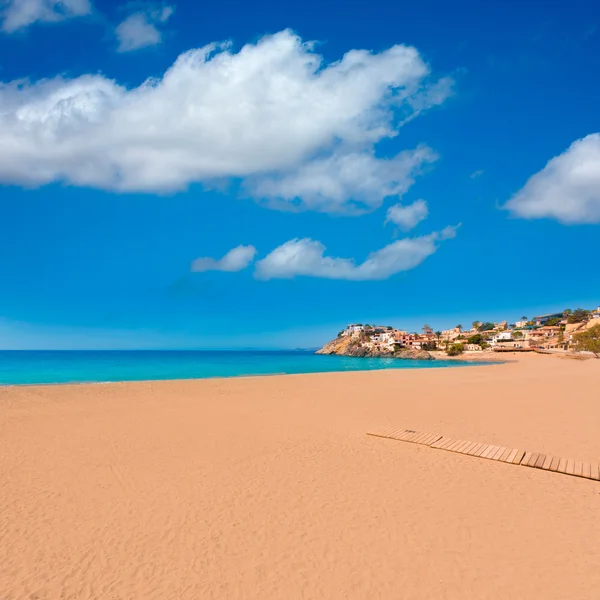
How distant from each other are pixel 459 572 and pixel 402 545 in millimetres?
1032

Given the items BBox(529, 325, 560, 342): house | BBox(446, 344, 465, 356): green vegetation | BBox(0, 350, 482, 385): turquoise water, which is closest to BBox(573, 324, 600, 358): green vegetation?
BBox(0, 350, 482, 385): turquoise water

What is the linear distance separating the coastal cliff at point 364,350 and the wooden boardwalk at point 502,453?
366ft

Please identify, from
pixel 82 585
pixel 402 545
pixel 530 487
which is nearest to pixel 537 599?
pixel 402 545

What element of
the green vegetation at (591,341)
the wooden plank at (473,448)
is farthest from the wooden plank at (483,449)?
the green vegetation at (591,341)

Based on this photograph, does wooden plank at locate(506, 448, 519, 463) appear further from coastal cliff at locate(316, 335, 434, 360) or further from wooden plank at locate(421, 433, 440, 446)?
coastal cliff at locate(316, 335, 434, 360)

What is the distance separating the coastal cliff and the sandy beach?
114m

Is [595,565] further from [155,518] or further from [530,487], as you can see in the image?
[155,518]

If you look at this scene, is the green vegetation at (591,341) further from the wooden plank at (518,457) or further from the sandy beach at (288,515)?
the wooden plank at (518,457)

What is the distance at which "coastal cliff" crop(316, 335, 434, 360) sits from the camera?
5040 inches

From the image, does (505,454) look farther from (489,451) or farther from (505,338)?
(505,338)

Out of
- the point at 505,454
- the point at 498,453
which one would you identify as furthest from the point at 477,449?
the point at 505,454

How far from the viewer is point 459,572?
6.15 meters

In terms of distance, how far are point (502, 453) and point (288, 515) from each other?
7.40m

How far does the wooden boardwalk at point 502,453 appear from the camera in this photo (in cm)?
1047
